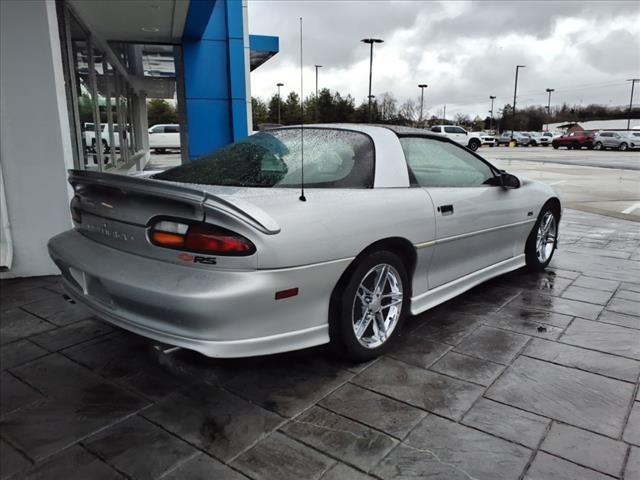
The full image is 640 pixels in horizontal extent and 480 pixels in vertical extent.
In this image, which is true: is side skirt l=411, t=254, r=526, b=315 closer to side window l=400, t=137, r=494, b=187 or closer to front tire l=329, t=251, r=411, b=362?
front tire l=329, t=251, r=411, b=362

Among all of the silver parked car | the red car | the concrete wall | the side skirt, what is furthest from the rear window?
the red car

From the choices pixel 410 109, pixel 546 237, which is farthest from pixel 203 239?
pixel 410 109

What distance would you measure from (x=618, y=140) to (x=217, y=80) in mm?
35486

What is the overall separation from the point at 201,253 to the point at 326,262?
65cm

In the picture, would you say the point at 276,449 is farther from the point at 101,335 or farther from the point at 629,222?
the point at 629,222

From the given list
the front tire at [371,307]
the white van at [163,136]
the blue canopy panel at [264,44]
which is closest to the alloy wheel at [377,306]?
the front tire at [371,307]

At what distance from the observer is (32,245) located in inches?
190

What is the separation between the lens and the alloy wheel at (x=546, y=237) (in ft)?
16.3

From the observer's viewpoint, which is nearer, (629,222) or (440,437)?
(440,437)

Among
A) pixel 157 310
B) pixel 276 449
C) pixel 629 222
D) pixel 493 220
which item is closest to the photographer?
pixel 276 449

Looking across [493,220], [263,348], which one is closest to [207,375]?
[263,348]

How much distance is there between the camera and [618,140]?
121 feet

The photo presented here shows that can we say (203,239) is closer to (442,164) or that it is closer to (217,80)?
(442,164)

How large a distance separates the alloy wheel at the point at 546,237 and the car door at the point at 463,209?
51 centimetres
